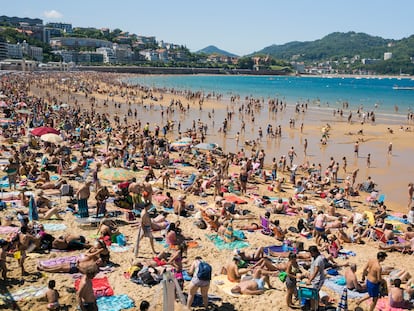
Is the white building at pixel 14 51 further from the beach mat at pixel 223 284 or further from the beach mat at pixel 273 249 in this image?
the beach mat at pixel 223 284

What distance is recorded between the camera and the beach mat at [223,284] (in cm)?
749

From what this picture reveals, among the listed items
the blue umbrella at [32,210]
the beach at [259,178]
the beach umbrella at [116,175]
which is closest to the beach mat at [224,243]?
the beach at [259,178]

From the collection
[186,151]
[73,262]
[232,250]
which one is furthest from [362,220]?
[186,151]

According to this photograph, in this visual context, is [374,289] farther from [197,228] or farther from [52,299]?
[52,299]

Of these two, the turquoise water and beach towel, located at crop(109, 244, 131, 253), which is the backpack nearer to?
beach towel, located at crop(109, 244, 131, 253)

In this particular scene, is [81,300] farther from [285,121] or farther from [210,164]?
[285,121]

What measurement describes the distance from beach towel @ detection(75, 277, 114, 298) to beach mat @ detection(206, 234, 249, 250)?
2949mm

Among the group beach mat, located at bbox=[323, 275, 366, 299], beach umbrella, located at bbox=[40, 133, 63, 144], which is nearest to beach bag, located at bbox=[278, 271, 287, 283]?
beach mat, located at bbox=[323, 275, 366, 299]

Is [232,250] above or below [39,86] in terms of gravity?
below

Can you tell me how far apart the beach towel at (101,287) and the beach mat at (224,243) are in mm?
2949

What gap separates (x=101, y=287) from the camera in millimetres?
7207

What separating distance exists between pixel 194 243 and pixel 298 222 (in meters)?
3.15

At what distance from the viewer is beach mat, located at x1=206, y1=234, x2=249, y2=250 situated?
9.57 metres

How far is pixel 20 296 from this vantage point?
673cm
